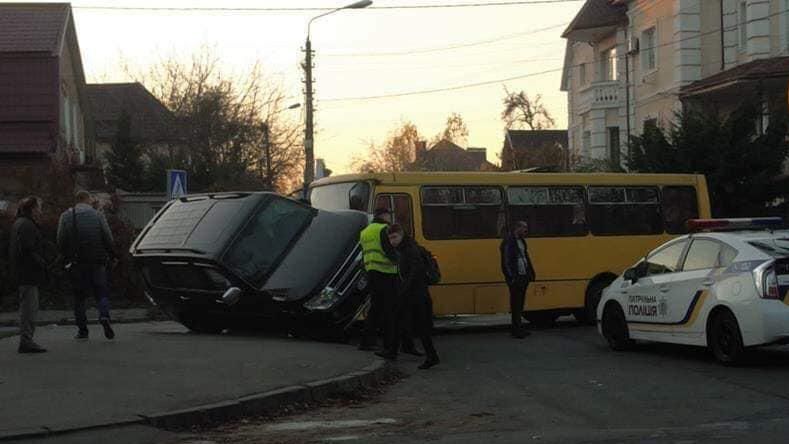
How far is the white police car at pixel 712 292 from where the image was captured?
1035 cm

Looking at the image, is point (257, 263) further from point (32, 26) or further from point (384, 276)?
point (32, 26)

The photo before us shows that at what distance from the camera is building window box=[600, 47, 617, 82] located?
36406 millimetres

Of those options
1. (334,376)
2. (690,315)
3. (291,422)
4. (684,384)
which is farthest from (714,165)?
(291,422)

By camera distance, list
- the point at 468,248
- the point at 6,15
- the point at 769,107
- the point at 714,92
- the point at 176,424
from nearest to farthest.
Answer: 1. the point at 176,424
2. the point at 468,248
3. the point at 769,107
4. the point at 714,92
5. the point at 6,15

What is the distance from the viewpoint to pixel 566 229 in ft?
55.6

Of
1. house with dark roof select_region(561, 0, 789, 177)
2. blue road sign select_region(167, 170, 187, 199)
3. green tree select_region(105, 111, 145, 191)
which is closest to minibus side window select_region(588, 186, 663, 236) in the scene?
house with dark roof select_region(561, 0, 789, 177)

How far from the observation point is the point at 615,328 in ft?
43.0

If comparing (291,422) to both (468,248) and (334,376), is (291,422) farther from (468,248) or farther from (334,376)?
(468,248)

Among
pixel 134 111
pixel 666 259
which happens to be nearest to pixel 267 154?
pixel 134 111

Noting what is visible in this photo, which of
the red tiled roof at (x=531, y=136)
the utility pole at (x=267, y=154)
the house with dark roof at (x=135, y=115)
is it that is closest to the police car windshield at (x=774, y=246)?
the utility pole at (x=267, y=154)

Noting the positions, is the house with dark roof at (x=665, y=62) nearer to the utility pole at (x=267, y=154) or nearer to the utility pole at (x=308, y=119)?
the utility pole at (x=308, y=119)

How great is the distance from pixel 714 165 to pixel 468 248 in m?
9.70

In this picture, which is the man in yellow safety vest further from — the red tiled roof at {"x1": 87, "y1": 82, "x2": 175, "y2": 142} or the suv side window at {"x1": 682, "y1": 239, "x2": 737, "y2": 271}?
the red tiled roof at {"x1": 87, "y1": 82, "x2": 175, "y2": 142}

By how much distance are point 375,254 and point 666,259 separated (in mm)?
3810
